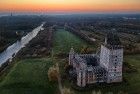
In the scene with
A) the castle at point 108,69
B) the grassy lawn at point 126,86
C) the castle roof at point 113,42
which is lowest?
the grassy lawn at point 126,86

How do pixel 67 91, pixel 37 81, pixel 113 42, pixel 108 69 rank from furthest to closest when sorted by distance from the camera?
pixel 37 81 < pixel 108 69 < pixel 113 42 < pixel 67 91

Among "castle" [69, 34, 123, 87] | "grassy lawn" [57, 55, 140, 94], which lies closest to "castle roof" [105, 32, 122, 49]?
"castle" [69, 34, 123, 87]

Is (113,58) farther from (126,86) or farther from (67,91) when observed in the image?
(67,91)

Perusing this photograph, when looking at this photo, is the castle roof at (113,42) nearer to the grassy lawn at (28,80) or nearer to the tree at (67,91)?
the tree at (67,91)

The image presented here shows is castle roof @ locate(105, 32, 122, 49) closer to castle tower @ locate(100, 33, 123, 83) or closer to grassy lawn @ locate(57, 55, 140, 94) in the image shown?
castle tower @ locate(100, 33, 123, 83)

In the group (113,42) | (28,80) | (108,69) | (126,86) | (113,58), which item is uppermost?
(113,42)

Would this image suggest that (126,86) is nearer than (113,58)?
Yes

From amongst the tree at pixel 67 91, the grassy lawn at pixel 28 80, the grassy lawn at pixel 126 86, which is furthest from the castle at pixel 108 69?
the grassy lawn at pixel 28 80

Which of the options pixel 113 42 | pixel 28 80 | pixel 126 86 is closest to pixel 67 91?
pixel 28 80
